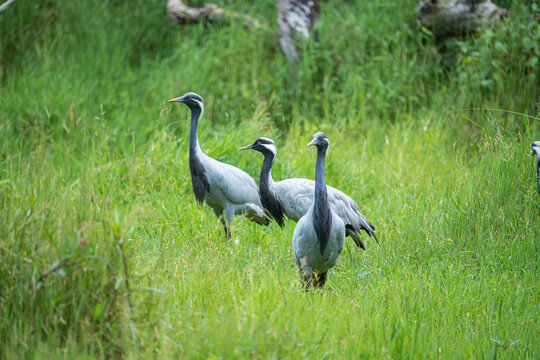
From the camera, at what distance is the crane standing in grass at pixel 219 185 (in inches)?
223

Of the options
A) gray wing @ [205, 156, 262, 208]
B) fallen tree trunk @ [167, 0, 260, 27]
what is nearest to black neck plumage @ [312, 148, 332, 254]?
gray wing @ [205, 156, 262, 208]

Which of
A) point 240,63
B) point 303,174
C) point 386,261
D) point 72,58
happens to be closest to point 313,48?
point 240,63

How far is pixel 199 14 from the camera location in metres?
9.48

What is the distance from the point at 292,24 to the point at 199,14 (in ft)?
5.65

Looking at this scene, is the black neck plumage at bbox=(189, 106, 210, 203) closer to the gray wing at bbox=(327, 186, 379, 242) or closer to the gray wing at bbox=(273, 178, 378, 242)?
the gray wing at bbox=(273, 178, 378, 242)

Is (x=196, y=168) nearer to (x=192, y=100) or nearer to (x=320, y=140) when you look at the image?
(x=192, y=100)

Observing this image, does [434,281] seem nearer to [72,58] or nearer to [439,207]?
[439,207]

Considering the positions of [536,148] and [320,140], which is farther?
[536,148]

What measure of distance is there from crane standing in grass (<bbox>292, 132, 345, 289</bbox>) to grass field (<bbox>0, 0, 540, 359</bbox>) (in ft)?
0.79

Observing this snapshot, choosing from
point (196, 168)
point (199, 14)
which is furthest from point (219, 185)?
point (199, 14)

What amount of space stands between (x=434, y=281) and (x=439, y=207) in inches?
56.3

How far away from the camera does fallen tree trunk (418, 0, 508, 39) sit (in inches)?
324

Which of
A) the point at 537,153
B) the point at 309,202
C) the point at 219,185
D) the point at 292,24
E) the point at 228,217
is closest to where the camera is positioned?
the point at 537,153

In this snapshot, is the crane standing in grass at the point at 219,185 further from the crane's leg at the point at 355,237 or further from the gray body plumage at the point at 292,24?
the gray body plumage at the point at 292,24
